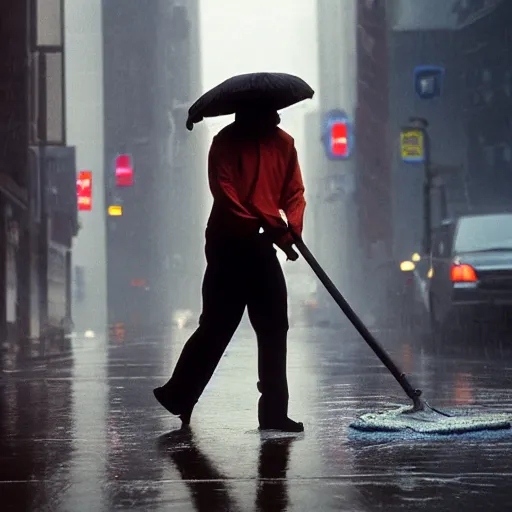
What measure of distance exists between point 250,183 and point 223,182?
0.13 m

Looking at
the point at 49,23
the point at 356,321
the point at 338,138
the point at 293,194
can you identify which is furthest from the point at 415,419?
the point at 338,138

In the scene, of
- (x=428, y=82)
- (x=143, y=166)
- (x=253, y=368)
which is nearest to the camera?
(x=253, y=368)

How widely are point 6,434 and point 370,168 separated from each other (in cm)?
8892

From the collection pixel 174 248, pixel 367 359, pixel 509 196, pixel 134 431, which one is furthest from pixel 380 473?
pixel 174 248

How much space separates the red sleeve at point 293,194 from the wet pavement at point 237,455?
3.42 ft

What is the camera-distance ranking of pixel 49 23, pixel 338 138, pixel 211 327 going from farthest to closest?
pixel 338 138, pixel 49 23, pixel 211 327

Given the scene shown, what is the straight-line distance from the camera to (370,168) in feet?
310

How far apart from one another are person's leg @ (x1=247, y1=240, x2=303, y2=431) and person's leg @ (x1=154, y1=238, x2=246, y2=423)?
0.27 ft

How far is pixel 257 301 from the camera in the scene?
627 centimetres

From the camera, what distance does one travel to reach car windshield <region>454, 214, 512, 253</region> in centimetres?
1592

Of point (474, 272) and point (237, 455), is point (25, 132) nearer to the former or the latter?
point (474, 272)

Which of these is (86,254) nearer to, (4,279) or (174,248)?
(174,248)

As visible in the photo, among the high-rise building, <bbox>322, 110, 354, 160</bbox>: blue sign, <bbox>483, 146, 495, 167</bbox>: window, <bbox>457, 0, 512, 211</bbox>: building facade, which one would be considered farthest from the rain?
the high-rise building

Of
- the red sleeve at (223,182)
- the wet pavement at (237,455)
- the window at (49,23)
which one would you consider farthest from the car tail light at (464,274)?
the window at (49,23)
